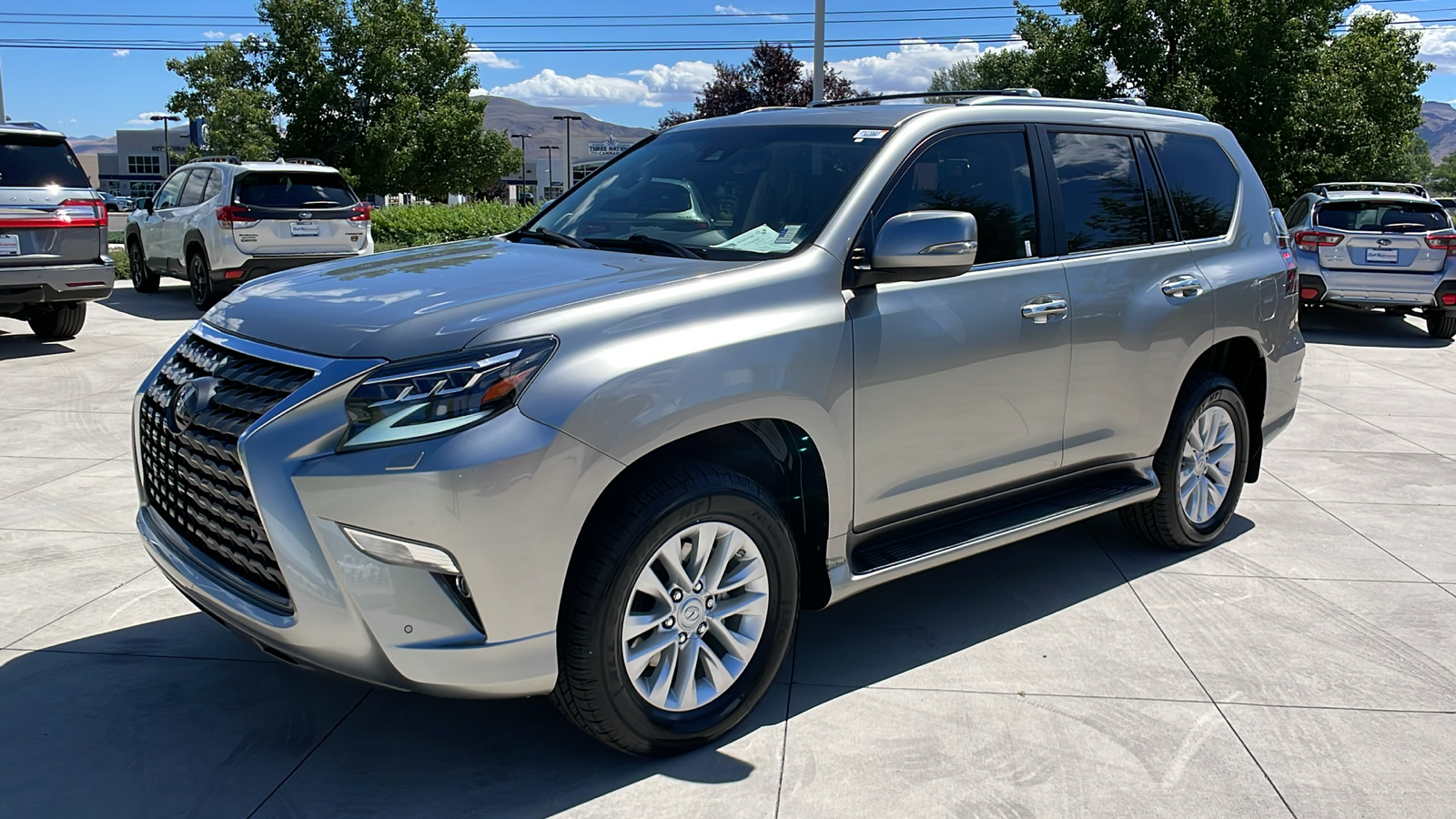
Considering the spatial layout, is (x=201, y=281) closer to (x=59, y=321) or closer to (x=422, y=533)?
(x=59, y=321)

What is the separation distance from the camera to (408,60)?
39.8 m

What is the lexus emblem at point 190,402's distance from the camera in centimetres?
335

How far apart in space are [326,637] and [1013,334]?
2.58 metres

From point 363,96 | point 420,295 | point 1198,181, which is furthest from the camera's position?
point 363,96

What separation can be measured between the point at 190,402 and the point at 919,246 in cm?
224

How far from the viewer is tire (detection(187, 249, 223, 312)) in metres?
14.5

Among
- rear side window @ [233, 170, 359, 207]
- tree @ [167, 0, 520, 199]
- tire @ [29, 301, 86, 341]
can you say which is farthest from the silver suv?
tree @ [167, 0, 520, 199]

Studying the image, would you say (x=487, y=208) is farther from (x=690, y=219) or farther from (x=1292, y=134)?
(x=690, y=219)

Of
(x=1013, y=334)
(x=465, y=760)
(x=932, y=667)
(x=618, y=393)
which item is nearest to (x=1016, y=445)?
(x=1013, y=334)

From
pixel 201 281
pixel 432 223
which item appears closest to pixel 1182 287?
pixel 201 281

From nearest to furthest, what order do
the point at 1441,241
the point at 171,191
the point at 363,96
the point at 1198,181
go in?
the point at 1198,181
the point at 1441,241
the point at 171,191
the point at 363,96

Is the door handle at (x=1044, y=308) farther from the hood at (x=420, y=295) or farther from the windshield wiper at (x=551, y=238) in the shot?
the windshield wiper at (x=551, y=238)

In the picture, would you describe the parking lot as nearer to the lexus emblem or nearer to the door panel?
the door panel

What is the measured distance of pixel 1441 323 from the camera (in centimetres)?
1432
